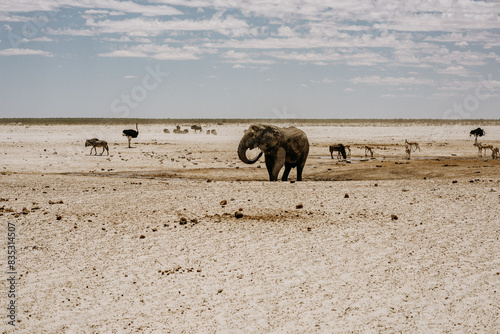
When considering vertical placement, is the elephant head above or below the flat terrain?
above

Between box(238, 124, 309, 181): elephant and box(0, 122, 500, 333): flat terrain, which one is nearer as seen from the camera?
box(0, 122, 500, 333): flat terrain

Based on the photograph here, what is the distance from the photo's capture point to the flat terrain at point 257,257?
24.4 ft

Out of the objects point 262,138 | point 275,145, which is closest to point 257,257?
point 262,138

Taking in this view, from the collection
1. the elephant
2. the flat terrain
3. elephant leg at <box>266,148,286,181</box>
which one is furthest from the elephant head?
the flat terrain

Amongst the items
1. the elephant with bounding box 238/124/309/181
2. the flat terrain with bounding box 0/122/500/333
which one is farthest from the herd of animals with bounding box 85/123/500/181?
the flat terrain with bounding box 0/122/500/333

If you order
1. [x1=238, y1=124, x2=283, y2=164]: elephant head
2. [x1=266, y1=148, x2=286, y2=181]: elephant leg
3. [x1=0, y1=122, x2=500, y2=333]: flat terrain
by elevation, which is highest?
[x1=238, y1=124, x2=283, y2=164]: elephant head

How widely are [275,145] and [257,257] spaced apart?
1043cm

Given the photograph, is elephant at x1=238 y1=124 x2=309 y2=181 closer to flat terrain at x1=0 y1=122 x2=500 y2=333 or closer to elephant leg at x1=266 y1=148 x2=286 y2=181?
elephant leg at x1=266 y1=148 x2=286 y2=181

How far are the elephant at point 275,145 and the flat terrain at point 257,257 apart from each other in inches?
88.7

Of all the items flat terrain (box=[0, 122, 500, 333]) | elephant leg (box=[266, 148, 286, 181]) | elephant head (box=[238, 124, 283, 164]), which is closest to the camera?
flat terrain (box=[0, 122, 500, 333])

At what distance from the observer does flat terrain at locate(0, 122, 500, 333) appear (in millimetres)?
7426

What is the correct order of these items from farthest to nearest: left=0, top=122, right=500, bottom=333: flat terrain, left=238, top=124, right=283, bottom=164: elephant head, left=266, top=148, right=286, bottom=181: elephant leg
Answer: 1. left=266, top=148, right=286, bottom=181: elephant leg
2. left=238, top=124, right=283, bottom=164: elephant head
3. left=0, top=122, right=500, bottom=333: flat terrain

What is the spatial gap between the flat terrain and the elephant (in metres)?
2.25

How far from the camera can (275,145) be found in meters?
20.2
